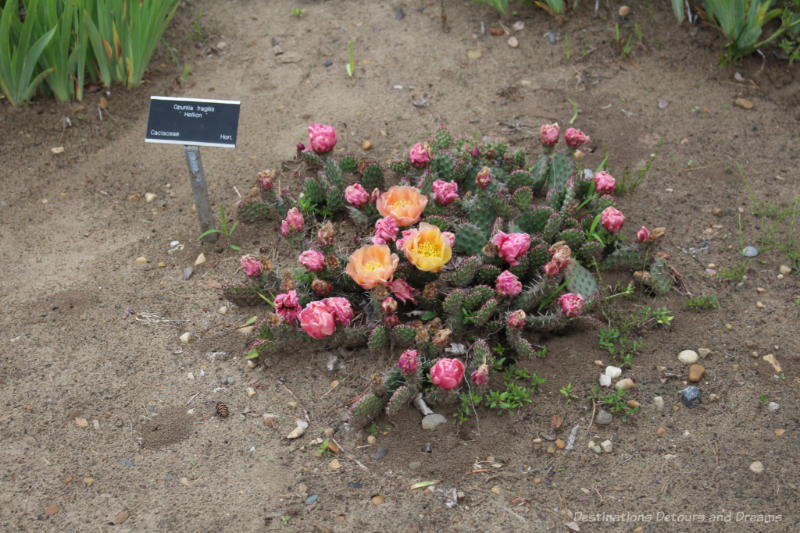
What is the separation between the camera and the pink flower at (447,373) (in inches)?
88.0

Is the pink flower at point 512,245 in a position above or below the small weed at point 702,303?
above

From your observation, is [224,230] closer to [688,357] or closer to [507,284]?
[507,284]

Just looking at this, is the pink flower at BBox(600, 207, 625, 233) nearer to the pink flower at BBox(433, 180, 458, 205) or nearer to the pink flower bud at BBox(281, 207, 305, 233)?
the pink flower at BBox(433, 180, 458, 205)

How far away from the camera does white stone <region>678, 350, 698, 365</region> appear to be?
8.22 feet

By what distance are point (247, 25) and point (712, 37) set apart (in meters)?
2.71

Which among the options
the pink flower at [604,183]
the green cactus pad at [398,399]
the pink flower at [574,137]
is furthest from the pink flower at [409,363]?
the pink flower at [574,137]

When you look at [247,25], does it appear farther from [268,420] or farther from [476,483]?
[476,483]

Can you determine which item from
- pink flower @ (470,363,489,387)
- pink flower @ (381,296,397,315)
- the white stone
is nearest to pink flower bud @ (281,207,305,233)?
pink flower @ (381,296,397,315)

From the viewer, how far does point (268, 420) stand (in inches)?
94.7

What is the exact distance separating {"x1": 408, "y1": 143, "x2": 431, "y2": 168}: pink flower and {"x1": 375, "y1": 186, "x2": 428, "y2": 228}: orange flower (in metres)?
0.32

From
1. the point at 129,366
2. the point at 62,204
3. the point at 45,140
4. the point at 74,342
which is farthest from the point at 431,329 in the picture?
the point at 45,140

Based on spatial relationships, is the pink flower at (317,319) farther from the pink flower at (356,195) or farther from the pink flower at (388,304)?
the pink flower at (356,195)

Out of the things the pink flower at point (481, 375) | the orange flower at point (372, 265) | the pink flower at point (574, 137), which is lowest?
the pink flower at point (481, 375)

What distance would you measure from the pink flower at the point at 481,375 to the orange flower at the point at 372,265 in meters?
0.42
